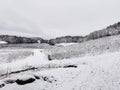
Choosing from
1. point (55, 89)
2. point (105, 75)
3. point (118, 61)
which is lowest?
point (55, 89)

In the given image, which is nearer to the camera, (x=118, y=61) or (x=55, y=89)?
(x=55, y=89)

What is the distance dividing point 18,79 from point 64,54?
49.6 ft

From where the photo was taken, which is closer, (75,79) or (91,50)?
(75,79)

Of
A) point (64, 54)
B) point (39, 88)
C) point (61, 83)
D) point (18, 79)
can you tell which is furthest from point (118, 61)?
point (64, 54)

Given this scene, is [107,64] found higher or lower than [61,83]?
higher

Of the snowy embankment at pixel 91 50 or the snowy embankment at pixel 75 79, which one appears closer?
the snowy embankment at pixel 75 79

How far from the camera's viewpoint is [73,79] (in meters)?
13.6

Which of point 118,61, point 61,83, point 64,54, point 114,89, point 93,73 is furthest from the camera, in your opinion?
point 64,54

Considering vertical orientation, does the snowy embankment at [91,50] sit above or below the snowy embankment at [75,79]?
above

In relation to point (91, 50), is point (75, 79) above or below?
below

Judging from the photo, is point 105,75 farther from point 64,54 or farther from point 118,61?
point 64,54

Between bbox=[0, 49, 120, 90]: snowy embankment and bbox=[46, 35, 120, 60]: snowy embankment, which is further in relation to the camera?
bbox=[46, 35, 120, 60]: snowy embankment

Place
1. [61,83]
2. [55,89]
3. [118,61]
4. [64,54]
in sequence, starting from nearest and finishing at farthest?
[55,89]
[61,83]
[118,61]
[64,54]

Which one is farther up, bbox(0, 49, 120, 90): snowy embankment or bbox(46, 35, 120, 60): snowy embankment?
bbox(46, 35, 120, 60): snowy embankment
